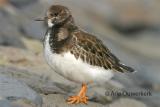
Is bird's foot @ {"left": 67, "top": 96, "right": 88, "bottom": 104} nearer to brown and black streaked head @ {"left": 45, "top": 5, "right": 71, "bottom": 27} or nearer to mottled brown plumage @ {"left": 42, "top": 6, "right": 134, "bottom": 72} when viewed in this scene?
mottled brown plumage @ {"left": 42, "top": 6, "right": 134, "bottom": 72}

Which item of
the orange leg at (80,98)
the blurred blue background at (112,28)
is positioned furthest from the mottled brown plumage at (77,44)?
the blurred blue background at (112,28)

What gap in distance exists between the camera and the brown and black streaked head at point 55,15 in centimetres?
1109

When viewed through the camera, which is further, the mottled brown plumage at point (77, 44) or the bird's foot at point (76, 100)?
the bird's foot at point (76, 100)

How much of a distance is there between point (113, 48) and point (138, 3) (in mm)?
10499

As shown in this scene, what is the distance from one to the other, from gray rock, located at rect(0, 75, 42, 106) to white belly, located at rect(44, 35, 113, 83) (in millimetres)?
559

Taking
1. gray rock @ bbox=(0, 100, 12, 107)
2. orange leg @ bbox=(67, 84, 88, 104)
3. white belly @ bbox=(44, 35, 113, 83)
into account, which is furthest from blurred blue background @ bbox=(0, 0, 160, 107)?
gray rock @ bbox=(0, 100, 12, 107)

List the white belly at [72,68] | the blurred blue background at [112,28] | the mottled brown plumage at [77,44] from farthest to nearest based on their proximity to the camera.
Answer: the blurred blue background at [112,28] → the mottled brown plumage at [77,44] → the white belly at [72,68]

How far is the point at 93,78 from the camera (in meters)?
10.9

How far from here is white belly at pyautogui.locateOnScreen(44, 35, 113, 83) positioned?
10.5 m

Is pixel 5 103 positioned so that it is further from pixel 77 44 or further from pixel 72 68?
pixel 77 44

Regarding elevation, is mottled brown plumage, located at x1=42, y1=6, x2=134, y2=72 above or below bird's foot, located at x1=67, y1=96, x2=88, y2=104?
above

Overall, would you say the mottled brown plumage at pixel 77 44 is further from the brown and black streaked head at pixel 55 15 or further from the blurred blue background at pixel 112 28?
the blurred blue background at pixel 112 28

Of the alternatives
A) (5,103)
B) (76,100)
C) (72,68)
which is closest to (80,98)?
(76,100)

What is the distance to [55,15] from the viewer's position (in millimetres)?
11109
